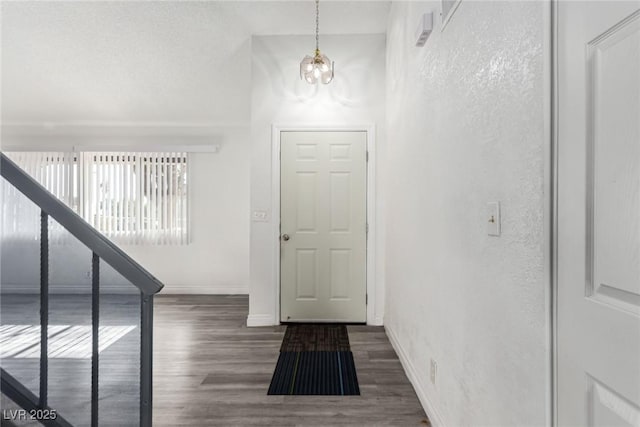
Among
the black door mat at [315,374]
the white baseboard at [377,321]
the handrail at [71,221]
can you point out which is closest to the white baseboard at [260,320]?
the black door mat at [315,374]

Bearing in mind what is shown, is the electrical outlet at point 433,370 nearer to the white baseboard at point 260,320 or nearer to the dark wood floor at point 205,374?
the dark wood floor at point 205,374

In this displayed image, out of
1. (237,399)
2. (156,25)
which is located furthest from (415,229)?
(156,25)

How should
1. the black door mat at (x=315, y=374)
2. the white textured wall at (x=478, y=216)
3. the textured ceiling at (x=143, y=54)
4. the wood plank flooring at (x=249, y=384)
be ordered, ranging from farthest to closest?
the textured ceiling at (x=143, y=54), the black door mat at (x=315, y=374), the wood plank flooring at (x=249, y=384), the white textured wall at (x=478, y=216)

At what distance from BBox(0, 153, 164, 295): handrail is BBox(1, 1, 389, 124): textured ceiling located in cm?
267

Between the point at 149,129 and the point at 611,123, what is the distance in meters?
A: 5.30

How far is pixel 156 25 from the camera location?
352 centimetres

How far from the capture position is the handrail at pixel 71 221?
4.08 ft

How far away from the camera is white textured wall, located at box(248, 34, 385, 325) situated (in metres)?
3.65

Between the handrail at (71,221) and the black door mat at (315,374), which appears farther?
the black door mat at (315,374)

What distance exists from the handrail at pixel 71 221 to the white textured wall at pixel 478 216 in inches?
47.2

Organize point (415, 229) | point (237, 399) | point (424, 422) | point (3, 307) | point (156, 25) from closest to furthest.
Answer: point (3, 307) → point (424, 422) → point (237, 399) → point (415, 229) → point (156, 25)

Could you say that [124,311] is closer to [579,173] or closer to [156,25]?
[579,173]

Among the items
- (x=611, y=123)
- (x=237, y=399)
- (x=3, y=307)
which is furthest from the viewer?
(x=237, y=399)

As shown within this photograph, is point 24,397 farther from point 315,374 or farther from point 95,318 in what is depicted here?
point 315,374
